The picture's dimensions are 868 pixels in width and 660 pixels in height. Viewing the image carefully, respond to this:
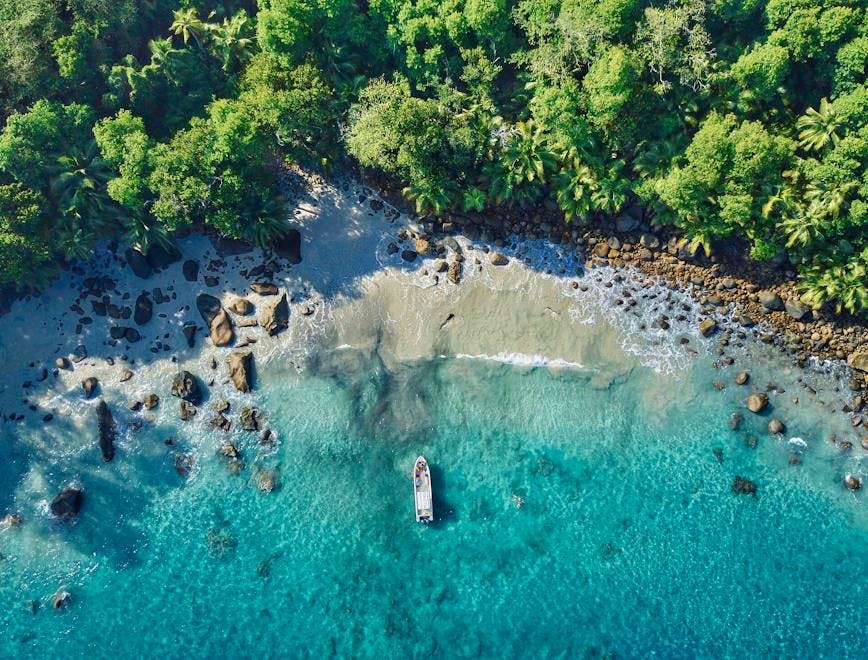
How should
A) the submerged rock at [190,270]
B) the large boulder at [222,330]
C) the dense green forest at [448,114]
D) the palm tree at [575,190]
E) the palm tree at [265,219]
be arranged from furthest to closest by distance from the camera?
1. the submerged rock at [190,270]
2. the large boulder at [222,330]
3. the palm tree at [265,219]
4. the palm tree at [575,190]
5. the dense green forest at [448,114]

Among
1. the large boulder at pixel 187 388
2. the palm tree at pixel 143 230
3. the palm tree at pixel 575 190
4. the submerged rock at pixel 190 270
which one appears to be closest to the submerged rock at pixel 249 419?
the large boulder at pixel 187 388

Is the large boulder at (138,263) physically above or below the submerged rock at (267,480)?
above

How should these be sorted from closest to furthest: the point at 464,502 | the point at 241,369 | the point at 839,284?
the point at 839,284 → the point at 464,502 → the point at 241,369

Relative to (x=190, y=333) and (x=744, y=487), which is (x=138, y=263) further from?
(x=744, y=487)

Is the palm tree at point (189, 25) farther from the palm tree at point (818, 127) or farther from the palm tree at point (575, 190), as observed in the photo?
the palm tree at point (818, 127)

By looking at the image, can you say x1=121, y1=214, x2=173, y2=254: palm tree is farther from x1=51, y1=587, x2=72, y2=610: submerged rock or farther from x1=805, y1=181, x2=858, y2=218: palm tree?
x1=805, y1=181, x2=858, y2=218: palm tree

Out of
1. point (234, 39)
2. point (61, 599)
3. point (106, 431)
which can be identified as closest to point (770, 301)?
point (234, 39)
